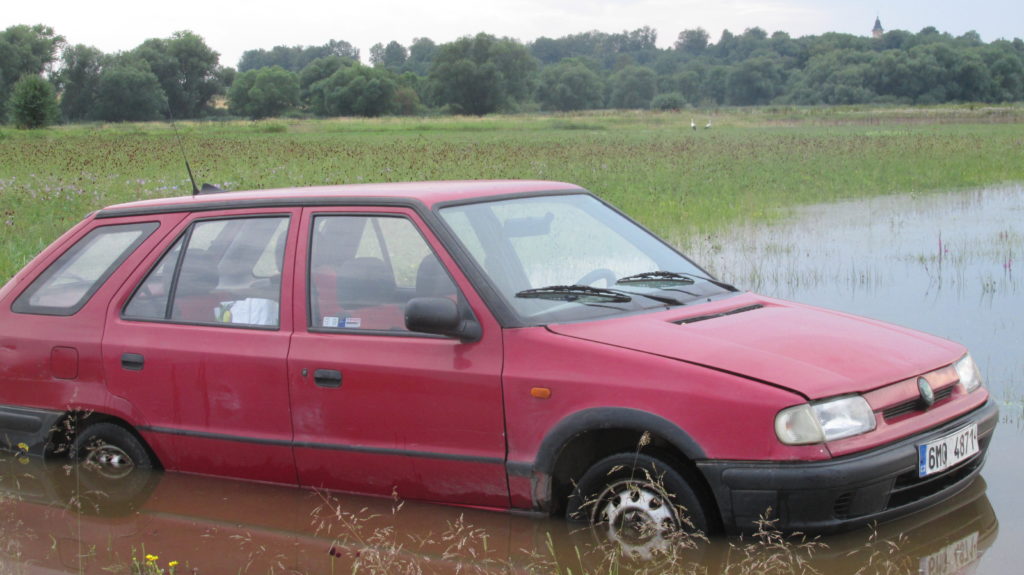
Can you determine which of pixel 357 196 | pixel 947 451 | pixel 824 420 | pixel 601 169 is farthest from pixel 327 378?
pixel 601 169

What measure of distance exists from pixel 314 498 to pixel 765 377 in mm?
2323

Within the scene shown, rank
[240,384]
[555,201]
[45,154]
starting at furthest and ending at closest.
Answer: [45,154] → [555,201] → [240,384]

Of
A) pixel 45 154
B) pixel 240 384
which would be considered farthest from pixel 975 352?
pixel 45 154

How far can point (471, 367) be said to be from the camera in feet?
15.0

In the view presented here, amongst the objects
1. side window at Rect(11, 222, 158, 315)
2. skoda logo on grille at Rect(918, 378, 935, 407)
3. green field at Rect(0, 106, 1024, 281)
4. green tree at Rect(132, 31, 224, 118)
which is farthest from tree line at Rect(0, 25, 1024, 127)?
skoda logo on grille at Rect(918, 378, 935, 407)

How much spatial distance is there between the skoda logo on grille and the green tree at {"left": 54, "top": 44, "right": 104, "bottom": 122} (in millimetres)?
71956

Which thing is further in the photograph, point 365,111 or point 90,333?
point 365,111

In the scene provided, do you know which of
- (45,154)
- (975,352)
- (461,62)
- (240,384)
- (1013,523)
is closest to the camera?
(1013,523)

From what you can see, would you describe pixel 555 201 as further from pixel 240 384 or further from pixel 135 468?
pixel 135 468

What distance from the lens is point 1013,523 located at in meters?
4.72

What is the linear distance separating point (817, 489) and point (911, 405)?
2.15 feet

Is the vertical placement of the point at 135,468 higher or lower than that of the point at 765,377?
lower

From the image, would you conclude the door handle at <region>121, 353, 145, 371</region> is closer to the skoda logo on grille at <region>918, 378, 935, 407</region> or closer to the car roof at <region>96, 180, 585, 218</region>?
the car roof at <region>96, 180, 585, 218</region>

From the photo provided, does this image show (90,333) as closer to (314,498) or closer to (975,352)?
(314,498)
